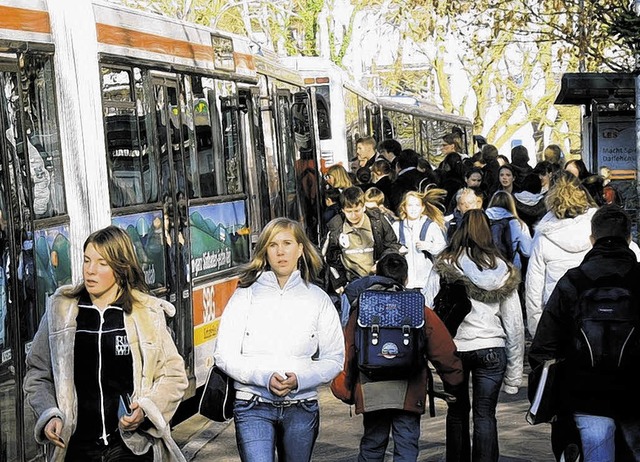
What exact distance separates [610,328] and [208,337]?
19.9 ft

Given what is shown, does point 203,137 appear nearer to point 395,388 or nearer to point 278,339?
point 395,388

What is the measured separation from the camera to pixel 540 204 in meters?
14.1

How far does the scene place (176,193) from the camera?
11516mm

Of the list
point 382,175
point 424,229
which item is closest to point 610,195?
point 382,175

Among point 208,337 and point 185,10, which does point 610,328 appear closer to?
point 208,337

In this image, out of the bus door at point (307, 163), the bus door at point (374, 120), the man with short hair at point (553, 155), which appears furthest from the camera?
the bus door at point (374, 120)

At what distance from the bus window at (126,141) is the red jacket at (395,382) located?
306cm

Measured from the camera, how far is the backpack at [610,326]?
6.68 meters

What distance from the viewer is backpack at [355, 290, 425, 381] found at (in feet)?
24.4

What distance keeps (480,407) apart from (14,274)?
109 inches

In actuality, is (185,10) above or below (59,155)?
above

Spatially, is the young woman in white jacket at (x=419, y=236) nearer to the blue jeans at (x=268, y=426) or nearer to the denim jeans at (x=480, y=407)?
the denim jeans at (x=480, y=407)

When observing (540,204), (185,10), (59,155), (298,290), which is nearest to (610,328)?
(298,290)

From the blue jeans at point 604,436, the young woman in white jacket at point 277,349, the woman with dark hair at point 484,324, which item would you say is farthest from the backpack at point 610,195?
the young woman in white jacket at point 277,349
